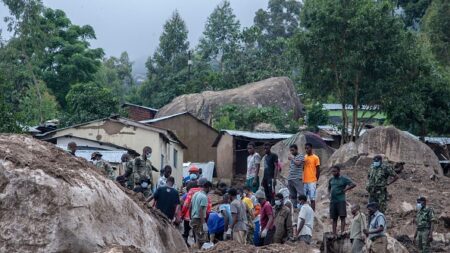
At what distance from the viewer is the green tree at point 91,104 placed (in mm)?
44459

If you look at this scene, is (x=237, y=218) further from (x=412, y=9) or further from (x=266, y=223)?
(x=412, y=9)

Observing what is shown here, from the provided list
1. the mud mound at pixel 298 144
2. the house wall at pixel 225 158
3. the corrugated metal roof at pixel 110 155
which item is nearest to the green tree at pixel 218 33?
the house wall at pixel 225 158

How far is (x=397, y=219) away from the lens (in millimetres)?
25359

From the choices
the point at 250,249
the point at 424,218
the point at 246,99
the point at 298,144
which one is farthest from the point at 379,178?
the point at 246,99

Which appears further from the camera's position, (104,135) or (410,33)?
(410,33)

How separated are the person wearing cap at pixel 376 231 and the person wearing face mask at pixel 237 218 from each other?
2.21m

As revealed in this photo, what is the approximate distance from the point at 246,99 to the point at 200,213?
3206cm

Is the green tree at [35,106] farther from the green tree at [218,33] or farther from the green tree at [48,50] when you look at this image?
the green tree at [218,33]

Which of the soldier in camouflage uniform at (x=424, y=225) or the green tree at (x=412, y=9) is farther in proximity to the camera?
the green tree at (x=412, y=9)

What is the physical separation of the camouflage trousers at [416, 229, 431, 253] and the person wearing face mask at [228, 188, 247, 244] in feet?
15.1

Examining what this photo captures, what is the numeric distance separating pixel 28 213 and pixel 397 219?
13.9 metres

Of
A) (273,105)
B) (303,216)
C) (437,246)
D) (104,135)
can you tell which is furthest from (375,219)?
(273,105)

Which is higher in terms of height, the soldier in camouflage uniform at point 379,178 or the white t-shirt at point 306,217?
the soldier in camouflage uniform at point 379,178

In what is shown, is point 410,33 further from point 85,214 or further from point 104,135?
point 85,214
